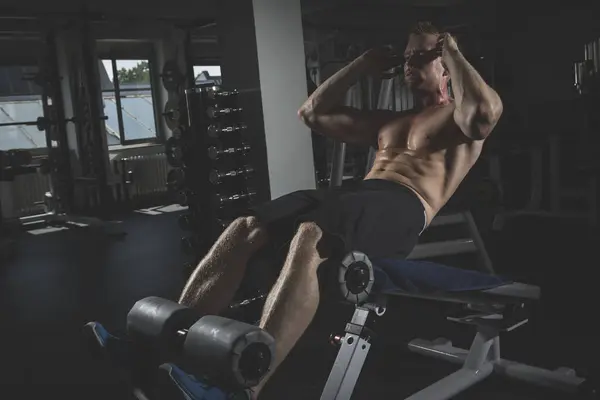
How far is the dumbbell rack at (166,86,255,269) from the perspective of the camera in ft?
8.92

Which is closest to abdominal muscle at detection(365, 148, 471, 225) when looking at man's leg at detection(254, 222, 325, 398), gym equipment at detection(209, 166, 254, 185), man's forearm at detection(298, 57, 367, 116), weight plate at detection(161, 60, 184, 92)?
man's forearm at detection(298, 57, 367, 116)

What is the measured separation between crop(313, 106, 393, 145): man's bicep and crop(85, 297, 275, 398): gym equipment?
0.84 m

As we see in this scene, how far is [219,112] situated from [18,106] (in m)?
4.53

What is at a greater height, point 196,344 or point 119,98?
point 119,98

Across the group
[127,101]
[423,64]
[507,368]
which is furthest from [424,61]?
[127,101]

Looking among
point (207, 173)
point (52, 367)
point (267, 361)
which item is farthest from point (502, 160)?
point (267, 361)

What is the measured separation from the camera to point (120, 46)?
6.95 meters

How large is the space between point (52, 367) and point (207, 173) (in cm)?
100

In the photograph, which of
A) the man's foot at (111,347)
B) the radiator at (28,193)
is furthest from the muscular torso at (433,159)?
the radiator at (28,193)

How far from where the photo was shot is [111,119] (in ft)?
23.3

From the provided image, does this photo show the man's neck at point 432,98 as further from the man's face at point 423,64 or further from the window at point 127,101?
the window at point 127,101

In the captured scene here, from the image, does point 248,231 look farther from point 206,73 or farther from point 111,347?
point 206,73

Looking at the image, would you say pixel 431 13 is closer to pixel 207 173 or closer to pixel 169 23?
pixel 169 23

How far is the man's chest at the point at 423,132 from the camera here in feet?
5.93
